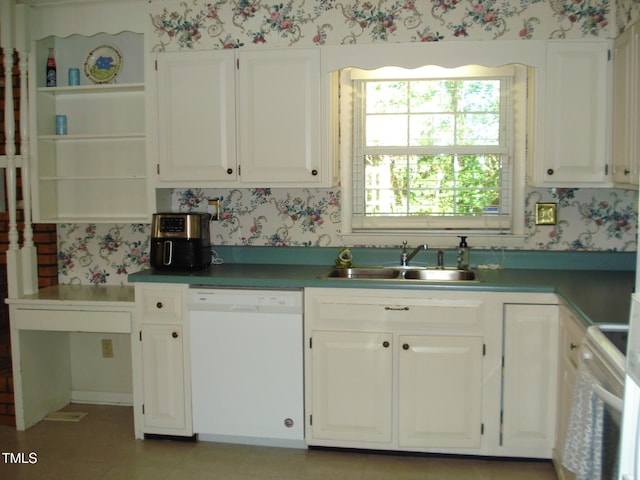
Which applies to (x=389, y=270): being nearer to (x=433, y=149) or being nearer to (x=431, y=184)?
(x=431, y=184)

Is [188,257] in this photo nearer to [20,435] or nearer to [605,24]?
[20,435]

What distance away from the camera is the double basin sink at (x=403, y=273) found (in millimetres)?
3232

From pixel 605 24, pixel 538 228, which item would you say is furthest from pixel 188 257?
pixel 605 24

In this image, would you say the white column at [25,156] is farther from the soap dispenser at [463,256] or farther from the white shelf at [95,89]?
the soap dispenser at [463,256]

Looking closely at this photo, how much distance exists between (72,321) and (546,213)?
2554 millimetres

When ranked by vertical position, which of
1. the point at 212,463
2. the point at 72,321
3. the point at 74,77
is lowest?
the point at 212,463

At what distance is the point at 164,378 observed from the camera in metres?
3.14

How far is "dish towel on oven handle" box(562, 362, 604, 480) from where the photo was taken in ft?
4.99

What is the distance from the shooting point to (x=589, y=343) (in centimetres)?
189

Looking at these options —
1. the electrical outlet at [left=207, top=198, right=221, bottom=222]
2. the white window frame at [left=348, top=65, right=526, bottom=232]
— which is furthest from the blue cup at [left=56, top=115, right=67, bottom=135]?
the white window frame at [left=348, top=65, right=526, bottom=232]

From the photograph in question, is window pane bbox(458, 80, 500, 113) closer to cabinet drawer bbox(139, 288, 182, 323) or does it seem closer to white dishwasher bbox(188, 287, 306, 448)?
white dishwasher bbox(188, 287, 306, 448)

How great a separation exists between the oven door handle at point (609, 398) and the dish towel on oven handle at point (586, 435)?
4 cm

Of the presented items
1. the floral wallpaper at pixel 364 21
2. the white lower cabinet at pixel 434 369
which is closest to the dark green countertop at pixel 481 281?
the white lower cabinet at pixel 434 369

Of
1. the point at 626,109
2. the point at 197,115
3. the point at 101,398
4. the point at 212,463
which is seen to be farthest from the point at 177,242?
the point at 626,109
